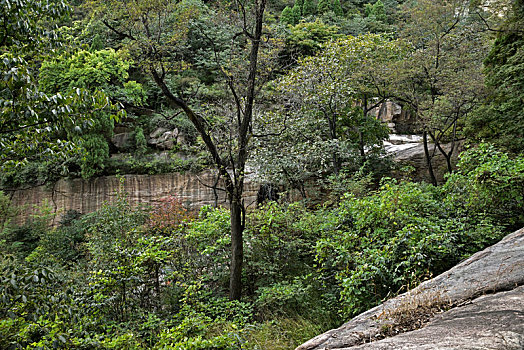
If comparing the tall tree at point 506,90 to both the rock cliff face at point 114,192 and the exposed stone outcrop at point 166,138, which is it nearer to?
the rock cliff face at point 114,192

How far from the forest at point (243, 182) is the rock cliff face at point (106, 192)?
1.49ft

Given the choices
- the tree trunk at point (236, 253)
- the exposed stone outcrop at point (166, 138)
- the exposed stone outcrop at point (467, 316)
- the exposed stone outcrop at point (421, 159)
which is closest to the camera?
the exposed stone outcrop at point (467, 316)

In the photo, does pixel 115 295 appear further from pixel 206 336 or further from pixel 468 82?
pixel 468 82

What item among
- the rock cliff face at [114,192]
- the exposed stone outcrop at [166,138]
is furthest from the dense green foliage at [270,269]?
the exposed stone outcrop at [166,138]

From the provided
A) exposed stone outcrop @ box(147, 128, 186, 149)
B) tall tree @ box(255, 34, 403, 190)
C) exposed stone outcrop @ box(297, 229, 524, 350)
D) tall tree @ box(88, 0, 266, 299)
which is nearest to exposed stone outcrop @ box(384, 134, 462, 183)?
tall tree @ box(255, 34, 403, 190)

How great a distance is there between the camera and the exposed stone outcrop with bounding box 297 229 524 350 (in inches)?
74.5

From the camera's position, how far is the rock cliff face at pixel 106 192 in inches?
615

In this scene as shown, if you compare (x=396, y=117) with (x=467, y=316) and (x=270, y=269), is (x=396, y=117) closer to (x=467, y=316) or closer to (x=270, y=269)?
(x=270, y=269)

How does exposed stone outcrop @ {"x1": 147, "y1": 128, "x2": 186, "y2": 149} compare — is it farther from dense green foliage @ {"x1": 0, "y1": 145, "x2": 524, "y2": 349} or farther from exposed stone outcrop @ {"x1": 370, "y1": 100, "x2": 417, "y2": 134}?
exposed stone outcrop @ {"x1": 370, "y1": 100, "x2": 417, "y2": 134}

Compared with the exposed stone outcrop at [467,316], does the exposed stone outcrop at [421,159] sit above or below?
above

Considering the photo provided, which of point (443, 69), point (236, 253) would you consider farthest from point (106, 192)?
point (443, 69)

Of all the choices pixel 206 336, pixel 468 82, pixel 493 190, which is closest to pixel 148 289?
pixel 206 336

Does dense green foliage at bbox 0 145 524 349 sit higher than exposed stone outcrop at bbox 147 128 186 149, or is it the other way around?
exposed stone outcrop at bbox 147 128 186 149

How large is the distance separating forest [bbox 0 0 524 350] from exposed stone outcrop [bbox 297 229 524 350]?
1.82 ft
